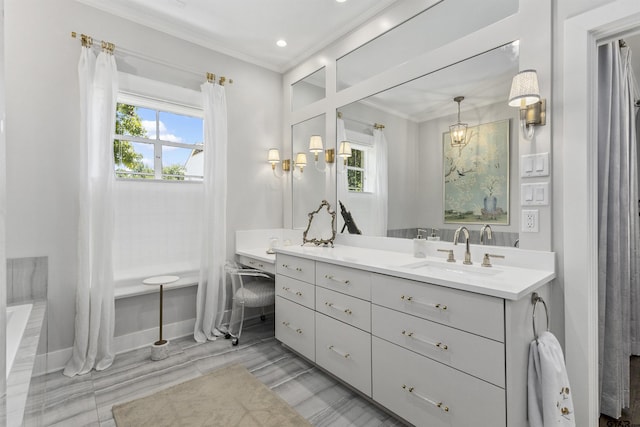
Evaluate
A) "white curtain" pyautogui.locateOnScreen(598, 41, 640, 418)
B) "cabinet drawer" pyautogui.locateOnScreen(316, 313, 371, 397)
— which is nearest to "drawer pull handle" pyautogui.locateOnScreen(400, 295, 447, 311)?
"cabinet drawer" pyautogui.locateOnScreen(316, 313, 371, 397)

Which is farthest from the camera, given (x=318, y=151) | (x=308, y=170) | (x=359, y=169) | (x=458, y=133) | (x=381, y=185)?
(x=308, y=170)

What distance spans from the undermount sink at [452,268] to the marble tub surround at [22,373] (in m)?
1.78

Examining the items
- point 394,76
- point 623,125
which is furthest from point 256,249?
point 623,125

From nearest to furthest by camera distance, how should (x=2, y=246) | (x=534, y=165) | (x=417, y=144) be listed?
(x=2, y=246) → (x=534, y=165) → (x=417, y=144)

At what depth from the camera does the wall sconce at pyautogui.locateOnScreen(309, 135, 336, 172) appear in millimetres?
3057

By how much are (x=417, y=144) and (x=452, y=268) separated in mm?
984

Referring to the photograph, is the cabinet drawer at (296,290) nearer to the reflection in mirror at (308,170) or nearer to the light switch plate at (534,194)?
the reflection in mirror at (308,170)

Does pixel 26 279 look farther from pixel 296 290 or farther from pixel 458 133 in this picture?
pixel 458 133

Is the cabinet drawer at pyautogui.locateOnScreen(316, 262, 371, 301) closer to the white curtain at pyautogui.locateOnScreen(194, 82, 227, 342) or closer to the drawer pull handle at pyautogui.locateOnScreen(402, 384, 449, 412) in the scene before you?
the drawer pull handle at pyautogui.locateOnScreen(402, 384, 449, 412)

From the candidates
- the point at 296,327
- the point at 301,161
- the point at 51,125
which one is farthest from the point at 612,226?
the point at 51,125

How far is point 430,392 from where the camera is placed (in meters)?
1.60

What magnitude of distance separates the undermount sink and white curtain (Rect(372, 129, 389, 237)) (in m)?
0.60

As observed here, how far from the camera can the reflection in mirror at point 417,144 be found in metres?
1.93

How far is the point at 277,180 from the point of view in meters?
3.70
